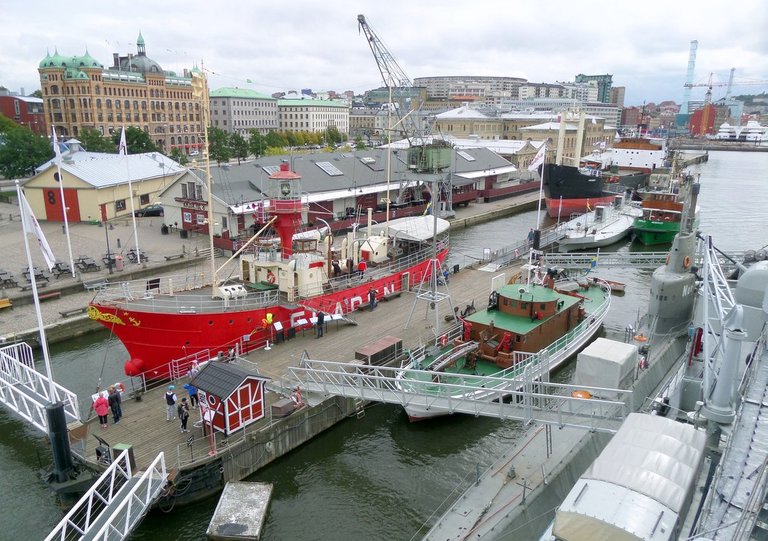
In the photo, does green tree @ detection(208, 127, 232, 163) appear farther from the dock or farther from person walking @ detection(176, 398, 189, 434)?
the dock

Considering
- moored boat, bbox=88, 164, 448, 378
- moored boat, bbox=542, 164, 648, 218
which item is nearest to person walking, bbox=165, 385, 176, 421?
→ moored boat, bbox=88, 164, 448, 378

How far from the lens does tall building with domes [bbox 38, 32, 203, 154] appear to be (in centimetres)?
9444

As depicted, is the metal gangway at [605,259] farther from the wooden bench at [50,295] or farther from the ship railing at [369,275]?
the wooden bench at [50,295]

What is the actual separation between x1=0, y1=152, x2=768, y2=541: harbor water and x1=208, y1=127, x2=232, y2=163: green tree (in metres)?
58.5

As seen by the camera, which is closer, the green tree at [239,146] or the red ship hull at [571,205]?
the red ship hull at [571,205]

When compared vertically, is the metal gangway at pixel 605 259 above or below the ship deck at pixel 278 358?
above

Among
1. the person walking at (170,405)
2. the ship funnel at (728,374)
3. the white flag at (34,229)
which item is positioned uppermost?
the white flag at (34,229)

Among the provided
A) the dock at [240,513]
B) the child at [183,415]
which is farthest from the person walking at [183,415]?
the dock at [240,513]

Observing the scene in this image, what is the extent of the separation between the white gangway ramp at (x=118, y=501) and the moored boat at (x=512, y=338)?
9214mm

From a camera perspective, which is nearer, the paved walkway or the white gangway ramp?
the white gangway ramp

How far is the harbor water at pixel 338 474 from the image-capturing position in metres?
16.8

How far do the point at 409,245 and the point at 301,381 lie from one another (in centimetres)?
1800

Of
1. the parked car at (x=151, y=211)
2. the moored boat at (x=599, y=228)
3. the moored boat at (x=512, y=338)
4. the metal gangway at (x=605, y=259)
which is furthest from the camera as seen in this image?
the parked car at (x=151, y=211)

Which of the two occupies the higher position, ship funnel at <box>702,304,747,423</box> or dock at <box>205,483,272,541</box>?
ship funnel at <box>702,304,747,423</box>
